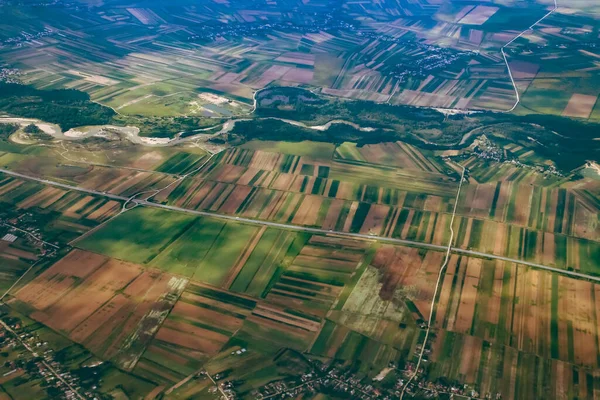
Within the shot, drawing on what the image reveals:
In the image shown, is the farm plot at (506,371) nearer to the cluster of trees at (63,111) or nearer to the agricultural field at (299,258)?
the agricultural field at (299,258)

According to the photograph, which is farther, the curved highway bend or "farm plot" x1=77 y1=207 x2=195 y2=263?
"farm plot" x1=77 y1=207 x2=195 y2=263

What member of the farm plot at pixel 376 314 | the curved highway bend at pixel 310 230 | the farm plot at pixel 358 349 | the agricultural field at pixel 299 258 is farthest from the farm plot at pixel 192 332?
the curved highway bend at pixel 310 230

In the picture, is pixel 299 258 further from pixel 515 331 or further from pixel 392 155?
pixel 392 155

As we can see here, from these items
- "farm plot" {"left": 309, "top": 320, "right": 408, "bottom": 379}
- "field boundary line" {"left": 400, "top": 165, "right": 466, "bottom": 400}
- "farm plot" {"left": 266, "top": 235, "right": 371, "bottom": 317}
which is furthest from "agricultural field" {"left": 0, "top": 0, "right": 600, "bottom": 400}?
"field boundary line" {"left": 400, "top": 165, "right": 466, "bottom": 400}

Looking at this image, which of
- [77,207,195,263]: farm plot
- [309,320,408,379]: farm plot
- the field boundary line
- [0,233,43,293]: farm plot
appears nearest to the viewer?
the field boundary line

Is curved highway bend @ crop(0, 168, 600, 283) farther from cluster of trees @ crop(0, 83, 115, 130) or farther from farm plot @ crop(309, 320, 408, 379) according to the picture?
cluster of trees @ crop(0, 83, 115, 130)

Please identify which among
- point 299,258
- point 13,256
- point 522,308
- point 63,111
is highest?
point 522,308

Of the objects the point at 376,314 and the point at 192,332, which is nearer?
the point at 192,332

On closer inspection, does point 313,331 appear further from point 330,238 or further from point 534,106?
point 534,106

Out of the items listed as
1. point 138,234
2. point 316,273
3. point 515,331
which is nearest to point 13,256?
point 138,234
